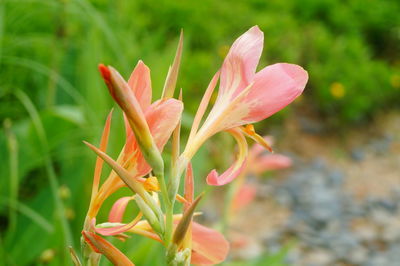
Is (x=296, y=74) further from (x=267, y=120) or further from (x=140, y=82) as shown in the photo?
(x=267, y=120)

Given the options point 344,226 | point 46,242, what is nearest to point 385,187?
point 344,226

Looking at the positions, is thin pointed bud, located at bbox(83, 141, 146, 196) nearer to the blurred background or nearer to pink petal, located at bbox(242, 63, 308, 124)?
pink petal, located at bbox(242, 63, 308, 124)

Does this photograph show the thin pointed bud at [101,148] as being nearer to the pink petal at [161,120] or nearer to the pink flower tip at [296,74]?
the pink petal at [161,120]

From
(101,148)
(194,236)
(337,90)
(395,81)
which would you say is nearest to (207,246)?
(194,236)

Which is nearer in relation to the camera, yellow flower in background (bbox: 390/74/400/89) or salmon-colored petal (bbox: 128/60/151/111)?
salmon-colored petal (bbox: 128/60/151/111)

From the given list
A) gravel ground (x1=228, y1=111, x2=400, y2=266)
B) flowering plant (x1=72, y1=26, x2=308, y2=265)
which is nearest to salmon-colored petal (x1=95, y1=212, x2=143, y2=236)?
flowering plant (x1=72, y1=26, x2=308, y2=265)

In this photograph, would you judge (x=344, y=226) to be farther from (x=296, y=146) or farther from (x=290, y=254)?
(x=296, y=146)
